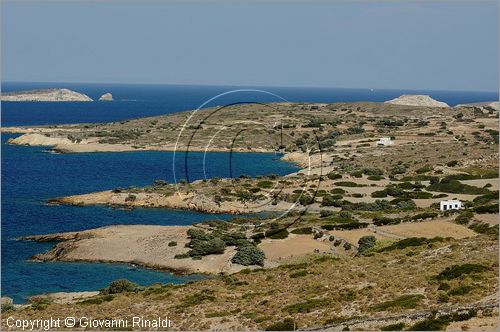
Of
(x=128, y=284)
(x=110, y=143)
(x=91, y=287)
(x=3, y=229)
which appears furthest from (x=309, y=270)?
(x=110, y=143)

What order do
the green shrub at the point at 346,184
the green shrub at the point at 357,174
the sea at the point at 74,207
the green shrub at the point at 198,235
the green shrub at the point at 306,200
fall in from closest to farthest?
the sea at the point at 74,207 → the green shrub at the point at 198,235 → the green shrub at the point at 306,200 → the green shrub at the point at 346,184 → the green shrub at the point at 357,174

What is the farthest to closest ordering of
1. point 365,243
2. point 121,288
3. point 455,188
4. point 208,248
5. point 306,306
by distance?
point 455,188
point 208,248
point 365,243
point 121,288
point 306,306

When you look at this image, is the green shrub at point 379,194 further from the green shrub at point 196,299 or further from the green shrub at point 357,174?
the green shrub at point 196,299

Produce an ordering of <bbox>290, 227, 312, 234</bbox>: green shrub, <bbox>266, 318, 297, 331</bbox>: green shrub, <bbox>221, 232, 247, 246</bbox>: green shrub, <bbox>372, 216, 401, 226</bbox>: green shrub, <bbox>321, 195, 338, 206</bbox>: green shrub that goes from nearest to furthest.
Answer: <bbox>266, 318, 297, 331</bbox>: green shrub → <bbox>221, 232, 247, 246</bbox>: green shrub → <bbox>290, 227, 312, 234</bbox>: green shrub → <bbox>372, 216, 401, 226</bbox>: green shrub → <bbox>321, 195, 338, 206</bbox>: green shrub

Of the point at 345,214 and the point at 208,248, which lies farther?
the point at 345,214

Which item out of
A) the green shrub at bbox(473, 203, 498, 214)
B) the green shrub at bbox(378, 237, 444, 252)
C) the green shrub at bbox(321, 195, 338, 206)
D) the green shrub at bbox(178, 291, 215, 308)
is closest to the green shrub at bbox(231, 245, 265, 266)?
the green shrub at bbox(378, 237, 444, 252)

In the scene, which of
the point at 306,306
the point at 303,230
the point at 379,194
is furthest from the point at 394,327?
the point at 379,194

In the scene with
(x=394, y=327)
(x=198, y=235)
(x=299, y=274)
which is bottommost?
(x=198, y=235)

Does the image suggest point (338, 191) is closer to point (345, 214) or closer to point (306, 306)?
point (345, 214)

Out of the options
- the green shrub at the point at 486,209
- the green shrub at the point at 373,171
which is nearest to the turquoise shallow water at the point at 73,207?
the green shrub at the point at 373,171

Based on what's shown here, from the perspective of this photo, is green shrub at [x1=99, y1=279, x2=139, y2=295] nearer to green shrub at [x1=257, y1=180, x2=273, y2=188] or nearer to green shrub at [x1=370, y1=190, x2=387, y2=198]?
green shrub at [x1=370, y1=190, x2=387, y2=198]

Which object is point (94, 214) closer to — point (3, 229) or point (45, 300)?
point (3, 229)

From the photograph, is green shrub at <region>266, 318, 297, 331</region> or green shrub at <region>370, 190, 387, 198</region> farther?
green shrub at <region>370, 190, 387, 198</region>

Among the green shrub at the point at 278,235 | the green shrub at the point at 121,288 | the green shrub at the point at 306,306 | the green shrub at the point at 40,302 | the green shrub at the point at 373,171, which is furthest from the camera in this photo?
the green shrub at the point at 373,171
